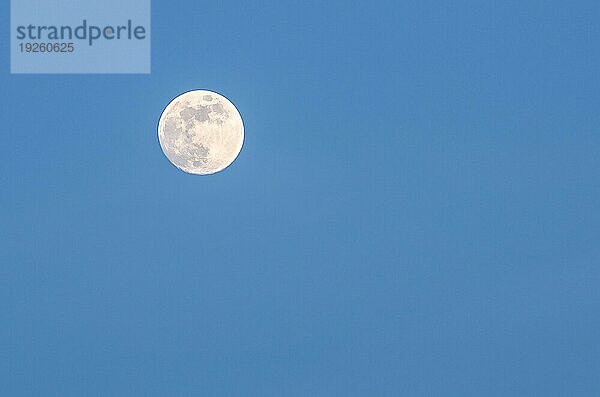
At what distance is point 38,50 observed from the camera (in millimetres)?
3646

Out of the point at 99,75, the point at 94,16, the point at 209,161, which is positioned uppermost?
the point at 94,16

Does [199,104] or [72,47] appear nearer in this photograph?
[199,104]

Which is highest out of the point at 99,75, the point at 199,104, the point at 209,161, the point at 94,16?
the point at 94,16

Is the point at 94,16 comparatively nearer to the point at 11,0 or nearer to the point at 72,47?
the point at 72,47

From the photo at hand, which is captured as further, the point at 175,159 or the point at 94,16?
the point at 94,16

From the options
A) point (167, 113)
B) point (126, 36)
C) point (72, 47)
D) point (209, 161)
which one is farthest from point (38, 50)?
point (209, 161)

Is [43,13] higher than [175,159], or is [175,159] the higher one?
[43,13]

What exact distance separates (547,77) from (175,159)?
1.72 meters

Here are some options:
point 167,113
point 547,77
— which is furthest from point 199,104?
point 547,77

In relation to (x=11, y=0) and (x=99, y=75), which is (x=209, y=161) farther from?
(x=11, y=0)

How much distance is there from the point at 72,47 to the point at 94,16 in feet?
0.59

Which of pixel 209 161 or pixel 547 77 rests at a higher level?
pixel 547 77

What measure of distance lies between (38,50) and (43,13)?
0.60 ft

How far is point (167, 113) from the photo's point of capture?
11.2ft
